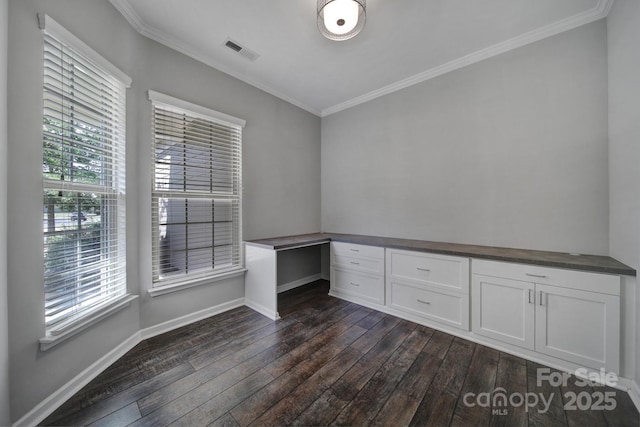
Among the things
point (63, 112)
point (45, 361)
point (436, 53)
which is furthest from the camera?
point (436, 53)

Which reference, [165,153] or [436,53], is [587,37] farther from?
[165,153]

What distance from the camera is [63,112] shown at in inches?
60.1

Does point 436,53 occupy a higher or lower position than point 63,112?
higher

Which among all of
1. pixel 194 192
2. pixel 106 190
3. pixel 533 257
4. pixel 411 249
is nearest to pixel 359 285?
pixel 411 249

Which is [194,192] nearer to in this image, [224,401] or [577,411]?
[224,401]

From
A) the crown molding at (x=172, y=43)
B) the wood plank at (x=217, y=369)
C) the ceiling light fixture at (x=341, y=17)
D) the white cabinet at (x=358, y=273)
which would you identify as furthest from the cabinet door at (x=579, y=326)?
the crown molding at (x=172, y=43)

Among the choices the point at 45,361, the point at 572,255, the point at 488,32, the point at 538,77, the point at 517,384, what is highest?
the point at 488,32

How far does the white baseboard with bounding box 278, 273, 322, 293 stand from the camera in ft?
11.4

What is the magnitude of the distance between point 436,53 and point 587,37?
120 cm

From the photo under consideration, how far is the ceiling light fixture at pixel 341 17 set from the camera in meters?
1.74

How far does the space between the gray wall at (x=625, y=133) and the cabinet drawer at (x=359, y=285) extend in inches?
74.0

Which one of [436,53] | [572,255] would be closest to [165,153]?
[436,53]

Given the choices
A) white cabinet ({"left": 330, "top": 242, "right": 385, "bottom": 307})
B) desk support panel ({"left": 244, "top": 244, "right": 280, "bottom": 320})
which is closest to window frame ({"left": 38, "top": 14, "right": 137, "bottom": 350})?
desk support panel ({"left": 244, "top": 244, "right": 280, "bottom": 320})

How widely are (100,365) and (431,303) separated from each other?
2894 millimetres
